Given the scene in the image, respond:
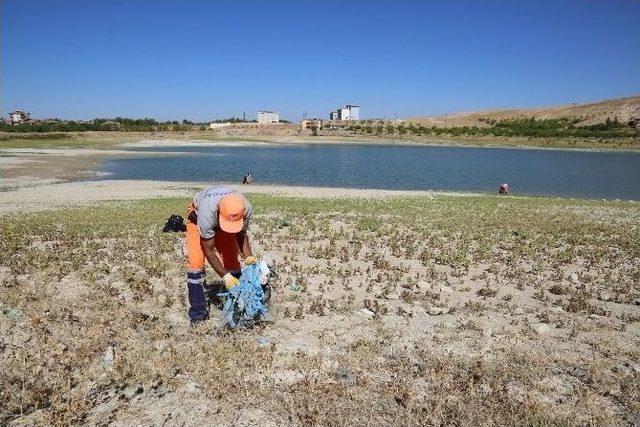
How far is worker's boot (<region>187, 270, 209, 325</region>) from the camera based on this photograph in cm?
739

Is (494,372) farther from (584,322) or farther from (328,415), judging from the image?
(584,322)

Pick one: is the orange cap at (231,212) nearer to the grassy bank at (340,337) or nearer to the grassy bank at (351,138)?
the grassy bank at (340,337)

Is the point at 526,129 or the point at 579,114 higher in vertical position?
the point at 579,114

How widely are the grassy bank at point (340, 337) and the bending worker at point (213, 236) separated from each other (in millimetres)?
675

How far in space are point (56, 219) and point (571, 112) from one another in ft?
642

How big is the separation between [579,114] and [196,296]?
194 m

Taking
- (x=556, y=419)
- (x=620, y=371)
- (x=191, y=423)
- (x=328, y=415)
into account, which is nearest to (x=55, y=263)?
(x=191, y=423)

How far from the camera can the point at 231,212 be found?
22.7ft

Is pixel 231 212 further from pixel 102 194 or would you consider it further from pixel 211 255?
pixel 102 194

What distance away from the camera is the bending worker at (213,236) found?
700cm

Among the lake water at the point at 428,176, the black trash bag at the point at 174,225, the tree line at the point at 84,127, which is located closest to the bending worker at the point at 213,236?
the black trash bag at the point at 174,225

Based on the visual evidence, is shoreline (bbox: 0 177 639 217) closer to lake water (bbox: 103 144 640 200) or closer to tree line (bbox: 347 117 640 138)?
lake water (bbox: 103 144 640 200)

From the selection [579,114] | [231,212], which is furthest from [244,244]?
[579,114]

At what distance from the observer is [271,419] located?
5113 mm
